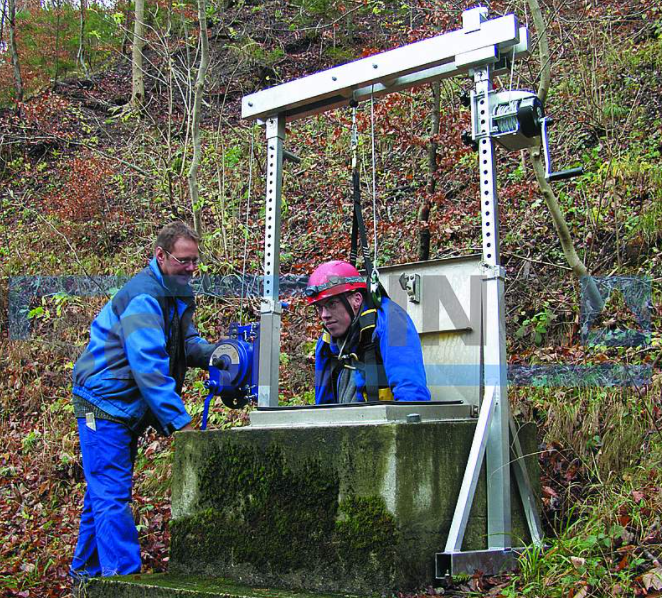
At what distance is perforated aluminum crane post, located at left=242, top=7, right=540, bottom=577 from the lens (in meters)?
3.96

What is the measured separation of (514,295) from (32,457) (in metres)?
5.50

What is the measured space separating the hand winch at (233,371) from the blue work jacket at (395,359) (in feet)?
1.59

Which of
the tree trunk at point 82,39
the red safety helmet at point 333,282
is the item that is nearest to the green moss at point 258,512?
the red safety helmet at point 333,282

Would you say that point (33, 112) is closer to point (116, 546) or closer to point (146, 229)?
point (146, 229)

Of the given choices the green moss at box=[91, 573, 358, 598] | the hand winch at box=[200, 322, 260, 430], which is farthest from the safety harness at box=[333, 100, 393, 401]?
the green moss at box=[91, 573, 358, 598]

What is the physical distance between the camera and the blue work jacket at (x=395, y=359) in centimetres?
477

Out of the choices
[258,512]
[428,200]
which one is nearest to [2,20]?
[428,200]

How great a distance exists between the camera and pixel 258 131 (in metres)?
12.0

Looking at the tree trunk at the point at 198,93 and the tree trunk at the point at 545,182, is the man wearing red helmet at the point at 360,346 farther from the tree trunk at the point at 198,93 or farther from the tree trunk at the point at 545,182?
the tree trunk at the point at 198,93

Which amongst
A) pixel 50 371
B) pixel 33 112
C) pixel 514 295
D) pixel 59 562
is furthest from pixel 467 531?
pixel 33 112

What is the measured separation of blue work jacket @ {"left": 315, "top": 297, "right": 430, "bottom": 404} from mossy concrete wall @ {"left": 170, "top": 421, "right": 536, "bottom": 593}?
2.50ft

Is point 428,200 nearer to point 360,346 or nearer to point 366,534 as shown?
point 360,346

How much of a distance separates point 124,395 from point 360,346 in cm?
156

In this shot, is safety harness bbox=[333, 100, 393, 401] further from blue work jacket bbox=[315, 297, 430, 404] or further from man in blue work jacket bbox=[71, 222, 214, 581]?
man in blue work jacket bbox=[71, 222, 214, 581]
